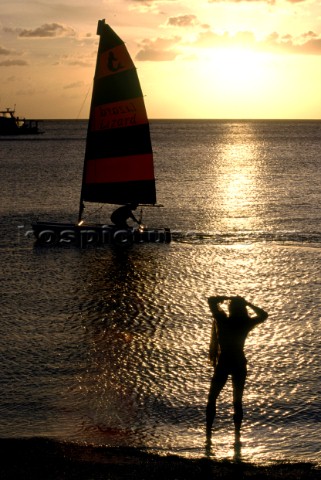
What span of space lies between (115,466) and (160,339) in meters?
7.94

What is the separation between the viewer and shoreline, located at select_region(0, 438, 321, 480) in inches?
416

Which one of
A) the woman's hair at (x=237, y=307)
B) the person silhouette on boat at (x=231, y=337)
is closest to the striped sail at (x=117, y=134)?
the person silhouette on boat at (x=231, y=337)

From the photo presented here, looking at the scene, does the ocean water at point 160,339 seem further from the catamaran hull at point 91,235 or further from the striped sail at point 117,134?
the striped sail at point 117,134

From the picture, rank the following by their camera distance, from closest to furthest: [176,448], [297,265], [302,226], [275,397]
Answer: [176,448]
[275,397]
[297,265]
[302,226]

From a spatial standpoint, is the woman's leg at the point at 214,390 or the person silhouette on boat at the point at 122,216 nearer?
the woman's leg at the point at 214,390

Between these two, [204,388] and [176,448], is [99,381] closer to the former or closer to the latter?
[204,388]

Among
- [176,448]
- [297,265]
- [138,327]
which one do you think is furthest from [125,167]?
[176,448]

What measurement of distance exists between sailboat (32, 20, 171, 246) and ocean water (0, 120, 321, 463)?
961mm

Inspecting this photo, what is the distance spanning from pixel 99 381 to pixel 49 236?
739 inches

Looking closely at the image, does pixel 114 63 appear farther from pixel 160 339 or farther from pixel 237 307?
pixel 237 307

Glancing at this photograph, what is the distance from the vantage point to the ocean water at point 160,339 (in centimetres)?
1315

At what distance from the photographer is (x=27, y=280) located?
26406 mm

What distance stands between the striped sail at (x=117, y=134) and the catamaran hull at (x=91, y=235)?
6.38ft

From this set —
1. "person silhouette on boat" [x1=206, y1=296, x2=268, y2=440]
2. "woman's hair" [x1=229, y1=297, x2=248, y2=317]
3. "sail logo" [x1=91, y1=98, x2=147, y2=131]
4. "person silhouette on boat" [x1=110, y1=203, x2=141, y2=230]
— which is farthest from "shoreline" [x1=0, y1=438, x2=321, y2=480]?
"sail logo" [x1=91, y1=98, x2=147, y2=131]
